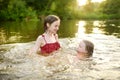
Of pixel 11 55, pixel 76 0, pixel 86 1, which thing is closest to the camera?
pixel 11 55

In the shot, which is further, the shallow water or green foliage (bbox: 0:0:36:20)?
green foliage (bbox: 0:0:36:20)

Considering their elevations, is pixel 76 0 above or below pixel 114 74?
above

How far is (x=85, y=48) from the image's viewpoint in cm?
735

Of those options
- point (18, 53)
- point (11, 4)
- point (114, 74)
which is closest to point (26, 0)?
point (11, 4)

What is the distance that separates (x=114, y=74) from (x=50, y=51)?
2172 mm

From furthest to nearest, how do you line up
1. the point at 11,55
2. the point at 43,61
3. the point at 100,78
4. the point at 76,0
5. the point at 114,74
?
the point at 76,0 < the point at 11,55 < the point at 43,61 < the point at 114,74 < the point at 100,78

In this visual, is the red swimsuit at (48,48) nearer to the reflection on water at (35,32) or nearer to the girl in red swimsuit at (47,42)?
the girl in red swimsuit at (47,42)

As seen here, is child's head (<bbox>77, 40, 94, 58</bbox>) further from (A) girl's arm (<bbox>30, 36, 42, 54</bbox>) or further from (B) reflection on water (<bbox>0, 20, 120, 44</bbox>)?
(B) reflection on water (<bbox>0, 20, 120, 44</bbox>)

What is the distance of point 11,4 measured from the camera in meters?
41.5

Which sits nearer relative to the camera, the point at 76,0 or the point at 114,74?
the point at 114,74

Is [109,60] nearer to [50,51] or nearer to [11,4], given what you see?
[50,51]

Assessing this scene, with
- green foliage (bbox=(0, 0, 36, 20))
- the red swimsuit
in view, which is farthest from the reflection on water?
green foliage (bbox=(0, 0, 36, 20))

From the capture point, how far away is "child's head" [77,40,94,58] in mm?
7340

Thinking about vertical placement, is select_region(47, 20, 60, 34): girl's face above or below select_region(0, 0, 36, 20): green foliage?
below
